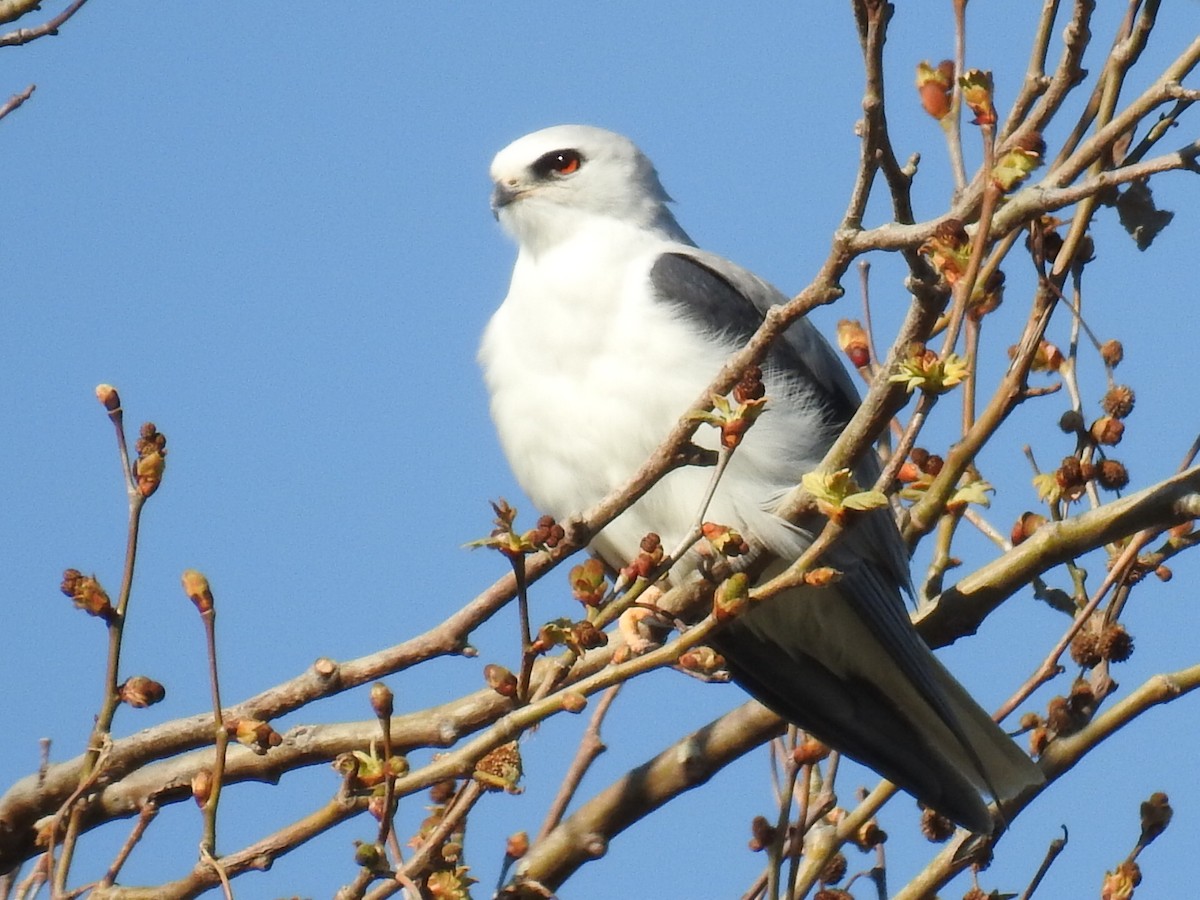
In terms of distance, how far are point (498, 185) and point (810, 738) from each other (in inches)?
93.0

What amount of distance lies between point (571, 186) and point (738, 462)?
1.38 meters

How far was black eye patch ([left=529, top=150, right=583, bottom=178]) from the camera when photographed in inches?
207

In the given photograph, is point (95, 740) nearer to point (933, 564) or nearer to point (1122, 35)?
point (933, 564)

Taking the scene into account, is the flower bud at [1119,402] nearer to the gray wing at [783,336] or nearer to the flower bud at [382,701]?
the gray wing at [783,336]

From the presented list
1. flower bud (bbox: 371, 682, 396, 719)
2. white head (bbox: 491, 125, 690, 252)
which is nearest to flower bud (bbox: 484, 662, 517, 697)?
flower bud (bbox: 371, 682, 396, 719)

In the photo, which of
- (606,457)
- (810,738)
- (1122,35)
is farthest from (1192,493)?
(606,457)

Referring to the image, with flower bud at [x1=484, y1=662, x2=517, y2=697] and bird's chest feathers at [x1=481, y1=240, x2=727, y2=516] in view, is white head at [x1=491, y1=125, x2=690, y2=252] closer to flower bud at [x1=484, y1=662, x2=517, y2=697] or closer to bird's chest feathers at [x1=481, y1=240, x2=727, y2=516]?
bird's chest feathers at [x1=481, y1=240, x2=727, y2=516]

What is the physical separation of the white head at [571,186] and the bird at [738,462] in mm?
186

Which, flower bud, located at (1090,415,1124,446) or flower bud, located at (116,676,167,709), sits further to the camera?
flower bud, located at (1090,415,1124,446)

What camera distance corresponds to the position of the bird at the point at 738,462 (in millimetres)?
4102

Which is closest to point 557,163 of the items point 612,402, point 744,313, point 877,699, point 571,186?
point 571,186

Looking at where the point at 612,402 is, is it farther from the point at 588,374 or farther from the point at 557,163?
the point at 557,163

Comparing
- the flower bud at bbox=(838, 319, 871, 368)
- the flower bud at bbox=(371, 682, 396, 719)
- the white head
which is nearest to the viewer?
the flower bud at bbox=(371, 682, 396, 719)

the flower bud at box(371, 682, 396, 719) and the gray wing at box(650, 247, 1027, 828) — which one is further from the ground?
the gray wing at box(650, 247, 1027, 828)
